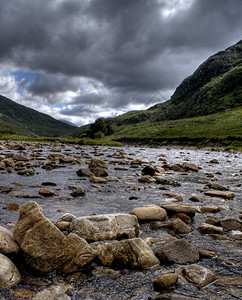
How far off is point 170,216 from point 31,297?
471cm

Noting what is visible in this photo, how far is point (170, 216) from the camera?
23.0ft

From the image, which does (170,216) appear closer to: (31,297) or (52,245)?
(52,245)

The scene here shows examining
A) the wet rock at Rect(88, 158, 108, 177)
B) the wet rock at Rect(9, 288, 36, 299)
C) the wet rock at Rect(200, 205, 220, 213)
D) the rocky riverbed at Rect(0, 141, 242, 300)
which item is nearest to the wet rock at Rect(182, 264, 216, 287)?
the rocky riverbed at Rect(0, 141, 242, 300)

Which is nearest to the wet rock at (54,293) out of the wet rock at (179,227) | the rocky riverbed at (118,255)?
the rocky riverbed at (118,255)

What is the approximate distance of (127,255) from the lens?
13.9 feet

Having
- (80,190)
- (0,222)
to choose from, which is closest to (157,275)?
(0,222)

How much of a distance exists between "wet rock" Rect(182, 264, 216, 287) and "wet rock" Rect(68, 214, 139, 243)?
1671 mm

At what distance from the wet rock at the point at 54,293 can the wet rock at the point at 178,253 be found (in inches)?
73.1

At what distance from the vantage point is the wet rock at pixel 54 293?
320 cm

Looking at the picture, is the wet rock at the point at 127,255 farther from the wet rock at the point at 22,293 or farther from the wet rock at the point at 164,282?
the wet rock at the point at 22,293

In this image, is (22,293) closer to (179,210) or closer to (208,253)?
(208,253)

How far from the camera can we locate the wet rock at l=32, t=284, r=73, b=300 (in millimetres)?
3201

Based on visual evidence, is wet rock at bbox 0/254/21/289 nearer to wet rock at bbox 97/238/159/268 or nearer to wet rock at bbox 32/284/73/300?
wet rock at bbox 32/284/73/300

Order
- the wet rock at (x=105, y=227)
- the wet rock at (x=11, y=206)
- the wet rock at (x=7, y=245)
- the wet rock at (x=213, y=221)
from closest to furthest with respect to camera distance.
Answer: the wet rock at (x=7, y=245) < the wet rock at (x=105, y=227) < the wet rock at (x=213, y=221) < the wet rock at (x=11, y=206)
